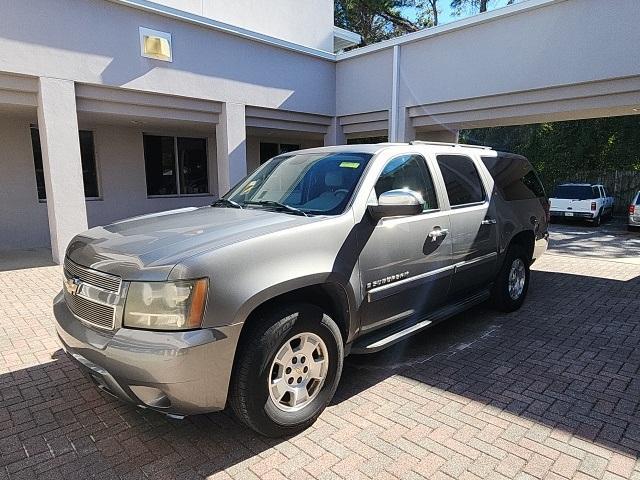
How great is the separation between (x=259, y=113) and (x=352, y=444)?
31.4 ft

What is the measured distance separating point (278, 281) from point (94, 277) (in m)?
1.17

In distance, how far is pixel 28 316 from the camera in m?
5.36

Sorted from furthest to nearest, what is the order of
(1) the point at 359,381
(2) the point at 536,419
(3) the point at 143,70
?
1. (3) the point at 143,70
2. (1) the point at 359,381
3. (2) the point at 536,419

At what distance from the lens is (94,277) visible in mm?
2748

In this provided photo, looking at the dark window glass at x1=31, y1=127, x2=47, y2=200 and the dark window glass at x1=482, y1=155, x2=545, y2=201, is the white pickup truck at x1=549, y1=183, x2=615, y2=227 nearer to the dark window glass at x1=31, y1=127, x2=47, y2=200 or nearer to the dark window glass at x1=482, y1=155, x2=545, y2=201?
the dark window glass at x1=482, y1=155, x2=545, y2=201

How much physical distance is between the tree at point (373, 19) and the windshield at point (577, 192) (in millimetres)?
11907

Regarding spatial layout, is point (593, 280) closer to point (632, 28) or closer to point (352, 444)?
point (632, 28)

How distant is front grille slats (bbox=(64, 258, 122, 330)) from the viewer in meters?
2.59

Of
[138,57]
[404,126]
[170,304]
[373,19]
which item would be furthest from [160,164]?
[373,19]

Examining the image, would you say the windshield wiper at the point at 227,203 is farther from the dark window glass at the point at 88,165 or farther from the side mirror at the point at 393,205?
the dark window glass at the point at 88,165

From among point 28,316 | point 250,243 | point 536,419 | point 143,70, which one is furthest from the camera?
point 143,70

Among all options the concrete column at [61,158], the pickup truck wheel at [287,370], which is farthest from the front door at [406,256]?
the concrete column at [61,158]

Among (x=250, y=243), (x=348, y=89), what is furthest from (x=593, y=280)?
(x=348, y=89)

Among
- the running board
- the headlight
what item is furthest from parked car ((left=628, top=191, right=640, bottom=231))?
the headlight
